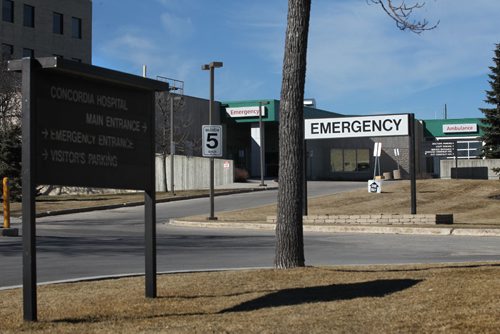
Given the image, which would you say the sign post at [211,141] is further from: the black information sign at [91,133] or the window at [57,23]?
the window at [57,23]

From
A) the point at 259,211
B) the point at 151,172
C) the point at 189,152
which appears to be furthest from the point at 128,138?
the point at 189,152

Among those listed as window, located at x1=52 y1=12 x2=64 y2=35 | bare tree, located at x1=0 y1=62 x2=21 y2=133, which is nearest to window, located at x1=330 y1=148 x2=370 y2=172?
window, located at x1=52 y1=12 x2=64 y2=35

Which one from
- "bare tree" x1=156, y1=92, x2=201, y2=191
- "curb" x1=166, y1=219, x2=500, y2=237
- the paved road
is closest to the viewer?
the paved road

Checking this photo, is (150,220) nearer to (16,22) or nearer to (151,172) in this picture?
(151,172)

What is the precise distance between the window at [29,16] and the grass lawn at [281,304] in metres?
55.3

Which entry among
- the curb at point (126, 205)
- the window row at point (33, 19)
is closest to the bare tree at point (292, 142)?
the curb at point (126, 205)

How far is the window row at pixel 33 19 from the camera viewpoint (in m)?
59.2

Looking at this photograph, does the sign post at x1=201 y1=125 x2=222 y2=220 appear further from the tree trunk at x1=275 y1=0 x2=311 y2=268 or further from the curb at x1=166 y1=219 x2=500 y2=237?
the tree trunk at x1=275 y1=0 x2=311 y2=268

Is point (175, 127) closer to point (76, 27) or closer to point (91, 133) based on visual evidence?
point (76, 27)

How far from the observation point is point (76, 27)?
66062mm

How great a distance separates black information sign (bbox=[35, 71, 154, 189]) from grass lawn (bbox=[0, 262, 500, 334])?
4.17 feet

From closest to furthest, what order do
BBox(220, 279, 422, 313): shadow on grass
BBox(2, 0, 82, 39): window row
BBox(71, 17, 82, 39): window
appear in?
BBox(220, 279, 422, 313): shadow on grass
BBox(2, 0, 82, 39): window row
BBox(71, 17, 82, 39): window

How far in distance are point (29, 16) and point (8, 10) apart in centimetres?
214

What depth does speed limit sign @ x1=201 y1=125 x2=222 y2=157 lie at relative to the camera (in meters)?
25.7
